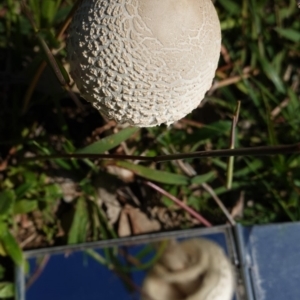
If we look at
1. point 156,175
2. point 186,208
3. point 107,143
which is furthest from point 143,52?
point 186,208

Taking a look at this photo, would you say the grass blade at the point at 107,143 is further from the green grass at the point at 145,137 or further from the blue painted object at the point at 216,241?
the blue painted object at the point at 216,241

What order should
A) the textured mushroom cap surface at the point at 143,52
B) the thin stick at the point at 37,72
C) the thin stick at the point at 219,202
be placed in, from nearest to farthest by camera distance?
the textured mushroom cap surface at the point at 143,52 → the thin stick at the point at 37,72 → the thin stick at the point at 219,202

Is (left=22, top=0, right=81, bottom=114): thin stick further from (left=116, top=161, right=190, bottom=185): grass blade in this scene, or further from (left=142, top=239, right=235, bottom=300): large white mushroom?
(left=142, top=239, right=235, bottom=300): large white mushroom

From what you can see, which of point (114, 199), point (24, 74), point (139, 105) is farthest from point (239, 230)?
point (24, 74)

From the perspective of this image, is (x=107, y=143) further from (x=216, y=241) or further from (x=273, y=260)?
(x=273, y=260)

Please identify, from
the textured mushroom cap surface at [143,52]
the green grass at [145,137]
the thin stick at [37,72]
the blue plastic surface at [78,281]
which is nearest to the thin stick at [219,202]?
the green grass at [145,137]

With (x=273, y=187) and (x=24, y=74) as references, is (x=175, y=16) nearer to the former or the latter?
(x=24, y=74)
